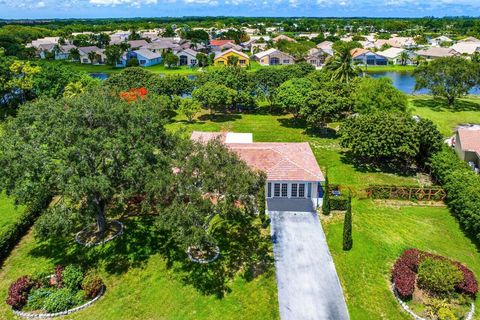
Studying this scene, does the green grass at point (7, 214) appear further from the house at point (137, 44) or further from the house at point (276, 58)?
the house at point (137, 44)

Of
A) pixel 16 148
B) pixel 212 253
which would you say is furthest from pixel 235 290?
pixel 16 148

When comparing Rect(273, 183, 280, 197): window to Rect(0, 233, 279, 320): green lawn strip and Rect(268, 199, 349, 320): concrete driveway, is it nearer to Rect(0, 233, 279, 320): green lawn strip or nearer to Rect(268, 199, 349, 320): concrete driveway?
Rect(268, 199, 349, 320): concrete driveway

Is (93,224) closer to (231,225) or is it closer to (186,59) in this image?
(231,225)

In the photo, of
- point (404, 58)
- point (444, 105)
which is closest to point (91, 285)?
point (444, 105)

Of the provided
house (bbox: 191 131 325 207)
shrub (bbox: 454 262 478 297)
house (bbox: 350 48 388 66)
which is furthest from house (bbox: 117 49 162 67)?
shrub (bbox: 454 262 478 297)

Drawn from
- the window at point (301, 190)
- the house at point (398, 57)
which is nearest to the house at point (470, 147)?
the window at point (301, 190)

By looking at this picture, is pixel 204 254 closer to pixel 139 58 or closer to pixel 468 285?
pixel 468 285
